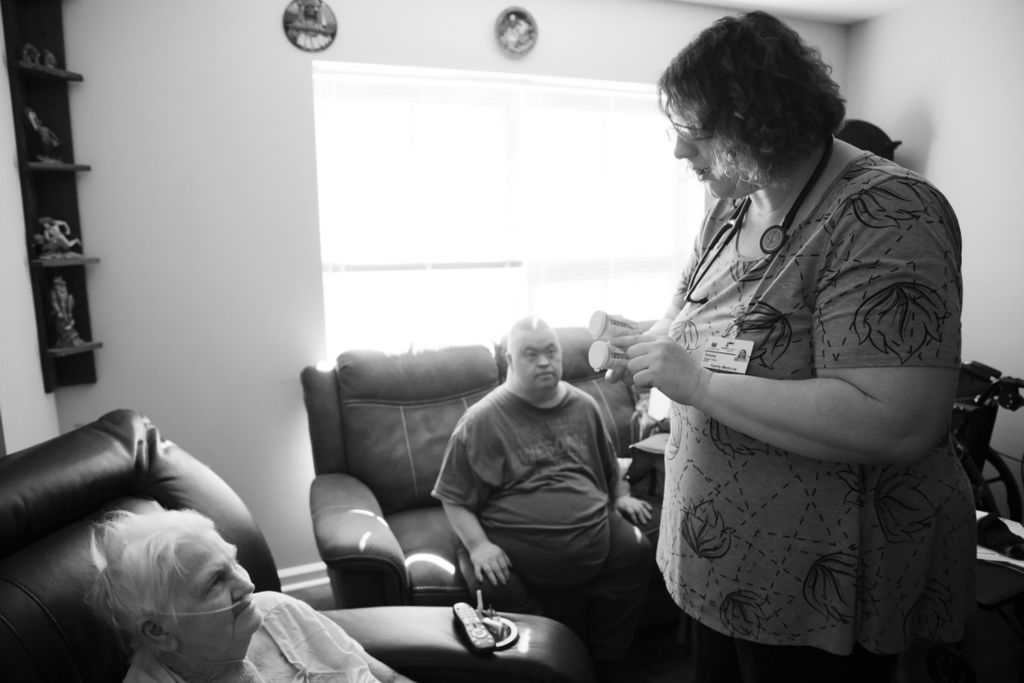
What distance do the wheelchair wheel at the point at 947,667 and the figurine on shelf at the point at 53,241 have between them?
3.02 metres

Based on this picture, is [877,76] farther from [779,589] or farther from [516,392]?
[779,589]

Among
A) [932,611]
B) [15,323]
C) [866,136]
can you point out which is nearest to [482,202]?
[15,323]

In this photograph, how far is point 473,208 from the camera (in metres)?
3.02

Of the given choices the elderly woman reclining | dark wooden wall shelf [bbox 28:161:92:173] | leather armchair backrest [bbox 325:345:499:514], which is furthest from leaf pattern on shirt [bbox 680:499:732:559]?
dark wooden wall shelf [bbox 28:161:92:173]

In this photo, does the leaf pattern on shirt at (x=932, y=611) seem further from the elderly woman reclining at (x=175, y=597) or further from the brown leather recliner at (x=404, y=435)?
the brown leather recliner at (x=404, y=435)

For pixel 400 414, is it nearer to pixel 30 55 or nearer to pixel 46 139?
pixel 46 139

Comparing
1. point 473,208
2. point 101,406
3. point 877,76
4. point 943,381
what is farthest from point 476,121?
point 943,381

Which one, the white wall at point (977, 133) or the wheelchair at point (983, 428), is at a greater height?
the white wall at point (977, 133)

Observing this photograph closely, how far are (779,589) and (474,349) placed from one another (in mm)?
1952

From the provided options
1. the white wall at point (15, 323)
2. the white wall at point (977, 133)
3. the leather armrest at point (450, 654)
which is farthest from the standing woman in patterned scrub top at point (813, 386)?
the white wall at point (977, 133)

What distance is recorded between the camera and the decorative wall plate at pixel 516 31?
286 centimetres

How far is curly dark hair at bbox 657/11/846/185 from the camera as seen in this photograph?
916 mm

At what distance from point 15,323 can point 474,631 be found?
1.60 metres

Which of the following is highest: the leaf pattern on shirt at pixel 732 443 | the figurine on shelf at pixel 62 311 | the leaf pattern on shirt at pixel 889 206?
the leaf pattern on shirt at pixel 889 206
